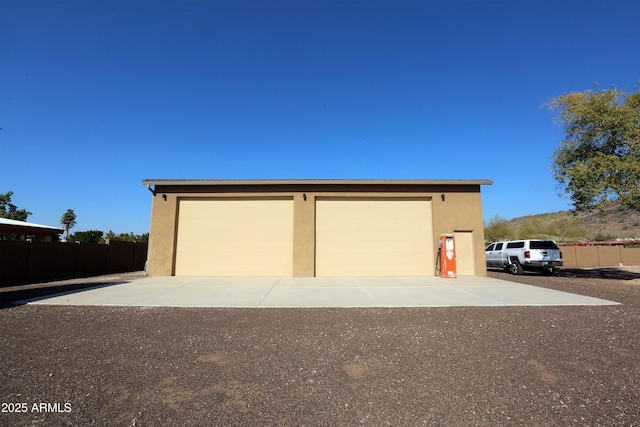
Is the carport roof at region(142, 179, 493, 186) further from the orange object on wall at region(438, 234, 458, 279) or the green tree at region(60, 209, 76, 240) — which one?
the green tree at region(60, 209, 76, 240)

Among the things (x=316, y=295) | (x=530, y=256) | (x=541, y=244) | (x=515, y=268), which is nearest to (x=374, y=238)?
(x=316, y=295)

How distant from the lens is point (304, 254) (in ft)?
46.2

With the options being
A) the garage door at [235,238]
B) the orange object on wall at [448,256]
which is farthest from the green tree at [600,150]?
the garage door at [235,238]

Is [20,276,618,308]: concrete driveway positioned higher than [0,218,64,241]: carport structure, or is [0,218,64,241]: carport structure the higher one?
[0,218,64,241]: carport structure

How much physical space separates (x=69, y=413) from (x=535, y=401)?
454 centimetres

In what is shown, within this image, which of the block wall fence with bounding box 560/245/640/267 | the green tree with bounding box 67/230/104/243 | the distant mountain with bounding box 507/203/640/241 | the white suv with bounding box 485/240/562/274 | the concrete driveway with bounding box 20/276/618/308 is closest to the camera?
the concrete driveway with bounding box 20/276/618/308

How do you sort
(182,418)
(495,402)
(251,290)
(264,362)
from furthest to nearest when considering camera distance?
1. (251,290)
2. (264,362)
3. (495,402)
4. (182,418)

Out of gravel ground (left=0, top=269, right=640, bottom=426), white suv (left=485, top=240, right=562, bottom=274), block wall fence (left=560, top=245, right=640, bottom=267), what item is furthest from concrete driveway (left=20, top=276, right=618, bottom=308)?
block wall fence (left=560, top=245, right=640, bottom=267)

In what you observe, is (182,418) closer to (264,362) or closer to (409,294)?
(264,362)

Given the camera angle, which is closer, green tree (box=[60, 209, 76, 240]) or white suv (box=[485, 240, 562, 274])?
white suv (box=[485, 240, 562, 274])

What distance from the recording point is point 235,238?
47.5 feet

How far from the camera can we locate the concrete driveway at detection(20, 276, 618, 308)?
26.5ft

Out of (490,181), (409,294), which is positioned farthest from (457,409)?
(490,181)

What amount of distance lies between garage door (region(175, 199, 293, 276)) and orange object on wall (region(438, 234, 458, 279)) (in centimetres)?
652
